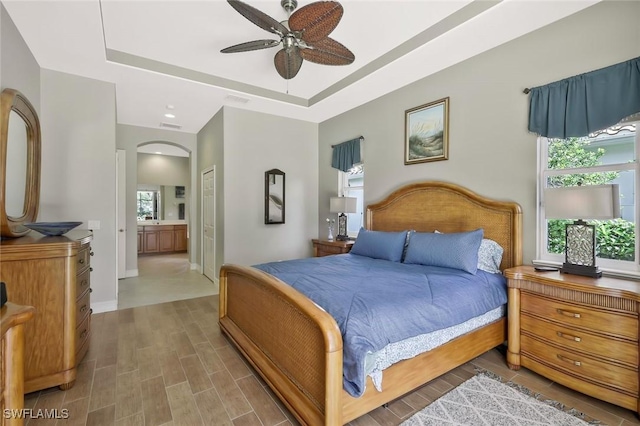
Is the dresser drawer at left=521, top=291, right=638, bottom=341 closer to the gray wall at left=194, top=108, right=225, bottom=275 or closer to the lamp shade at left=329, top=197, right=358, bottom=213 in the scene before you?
the lamp shade at left=329, top=197, right=358, bottom=213

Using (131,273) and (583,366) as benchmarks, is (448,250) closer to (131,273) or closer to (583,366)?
(583,366)

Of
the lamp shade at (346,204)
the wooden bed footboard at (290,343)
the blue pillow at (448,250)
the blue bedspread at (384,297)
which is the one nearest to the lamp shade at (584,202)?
the blue pillow at (448,250)

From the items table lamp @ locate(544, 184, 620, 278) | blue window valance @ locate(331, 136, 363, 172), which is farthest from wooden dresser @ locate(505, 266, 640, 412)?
blue window valance @ locate(331, 136, 363, 172)

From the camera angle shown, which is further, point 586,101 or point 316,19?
point 586,101

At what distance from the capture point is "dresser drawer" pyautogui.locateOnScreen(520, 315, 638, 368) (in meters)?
1.86

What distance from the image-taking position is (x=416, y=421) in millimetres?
1793

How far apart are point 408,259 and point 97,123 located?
407cm

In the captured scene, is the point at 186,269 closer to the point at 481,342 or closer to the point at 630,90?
the point at 481,342

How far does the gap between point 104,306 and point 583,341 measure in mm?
4836

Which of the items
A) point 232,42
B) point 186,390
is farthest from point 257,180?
point 186,390

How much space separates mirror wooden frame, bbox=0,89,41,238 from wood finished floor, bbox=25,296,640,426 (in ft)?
4.10

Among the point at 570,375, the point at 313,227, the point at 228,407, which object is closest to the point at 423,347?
the point at 570,375

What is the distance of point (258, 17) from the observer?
7.00 feet

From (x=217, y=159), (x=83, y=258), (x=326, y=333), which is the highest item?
(x=217, y=159)
